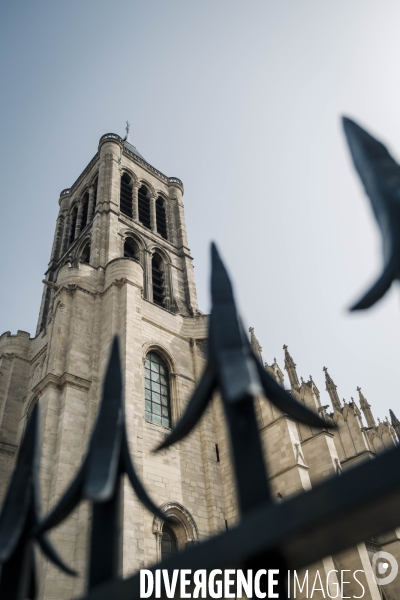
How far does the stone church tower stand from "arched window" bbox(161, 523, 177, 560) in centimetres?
3

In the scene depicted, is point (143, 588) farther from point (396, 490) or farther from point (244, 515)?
point (396, 490)

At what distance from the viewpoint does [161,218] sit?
28.1m

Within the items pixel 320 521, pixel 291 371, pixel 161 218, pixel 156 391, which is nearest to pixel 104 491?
pixel 320 521

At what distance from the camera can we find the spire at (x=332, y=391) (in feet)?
73.6

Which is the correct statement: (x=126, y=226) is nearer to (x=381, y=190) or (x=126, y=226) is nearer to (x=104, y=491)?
(x=381, y=190)

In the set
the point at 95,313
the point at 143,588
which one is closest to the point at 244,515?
the point at 143,588

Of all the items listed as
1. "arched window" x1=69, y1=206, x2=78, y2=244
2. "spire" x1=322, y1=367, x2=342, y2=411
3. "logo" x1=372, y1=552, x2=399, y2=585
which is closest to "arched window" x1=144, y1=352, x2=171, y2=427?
"logo" x1=372, y1=552, x2=399, y2=585

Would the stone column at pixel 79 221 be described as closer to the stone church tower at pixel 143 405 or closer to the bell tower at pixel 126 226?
the bell tower at pixel 126 226

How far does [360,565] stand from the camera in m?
12.4

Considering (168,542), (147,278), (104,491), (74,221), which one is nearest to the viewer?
(104,491)

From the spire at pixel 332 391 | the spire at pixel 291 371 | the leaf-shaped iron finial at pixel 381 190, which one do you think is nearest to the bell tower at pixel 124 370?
the spire at pixel 291 371

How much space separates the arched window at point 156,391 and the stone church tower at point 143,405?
0.05m

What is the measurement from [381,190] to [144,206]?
26.5m

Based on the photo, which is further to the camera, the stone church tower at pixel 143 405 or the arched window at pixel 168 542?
the arched window at pixel 168 542
